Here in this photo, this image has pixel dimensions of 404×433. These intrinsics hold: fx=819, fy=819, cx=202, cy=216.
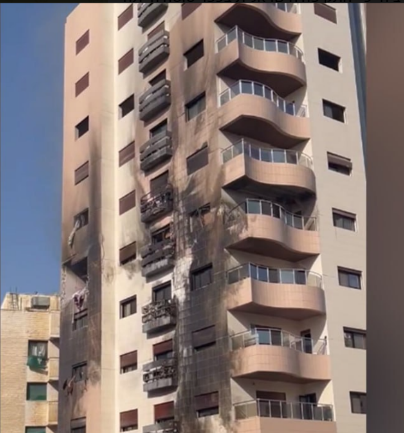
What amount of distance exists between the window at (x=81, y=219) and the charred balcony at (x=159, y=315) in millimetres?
4982

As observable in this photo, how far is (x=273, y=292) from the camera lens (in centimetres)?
2103

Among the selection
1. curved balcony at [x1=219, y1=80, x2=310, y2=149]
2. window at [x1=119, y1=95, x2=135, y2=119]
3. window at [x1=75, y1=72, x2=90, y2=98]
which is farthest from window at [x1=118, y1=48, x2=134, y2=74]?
curved balcony at [x1=219, y1=80, x2=310, y2=149]

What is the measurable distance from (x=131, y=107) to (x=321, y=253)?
353 inches

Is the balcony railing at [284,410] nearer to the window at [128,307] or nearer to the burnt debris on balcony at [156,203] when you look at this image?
the window at [128,307]

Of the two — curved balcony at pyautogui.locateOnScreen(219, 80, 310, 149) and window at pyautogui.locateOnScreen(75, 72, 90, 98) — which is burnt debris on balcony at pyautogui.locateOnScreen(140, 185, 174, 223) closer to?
curved balcony at pyautogui.locateOnScreen(219, 80, 310, 149)

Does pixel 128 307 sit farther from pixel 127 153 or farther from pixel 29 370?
pixel 29 370

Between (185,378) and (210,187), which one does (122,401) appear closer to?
(185,378)

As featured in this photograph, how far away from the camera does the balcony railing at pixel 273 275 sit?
20859mm

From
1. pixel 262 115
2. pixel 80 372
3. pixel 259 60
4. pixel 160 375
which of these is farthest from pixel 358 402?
pixel 259 60

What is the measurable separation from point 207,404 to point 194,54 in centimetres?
1028

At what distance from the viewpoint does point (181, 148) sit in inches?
945

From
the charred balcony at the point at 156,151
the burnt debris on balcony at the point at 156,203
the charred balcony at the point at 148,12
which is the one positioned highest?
the charred balcony at the point at 148,12

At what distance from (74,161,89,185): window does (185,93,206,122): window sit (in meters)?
5.13

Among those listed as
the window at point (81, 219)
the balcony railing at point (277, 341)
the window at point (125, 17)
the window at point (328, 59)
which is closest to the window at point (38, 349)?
the window at point (81, 219)
